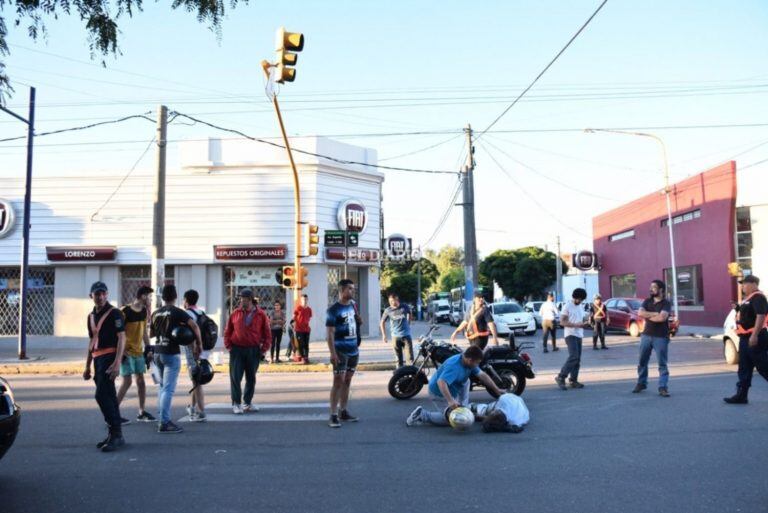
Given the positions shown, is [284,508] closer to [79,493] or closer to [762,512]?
[79,493]

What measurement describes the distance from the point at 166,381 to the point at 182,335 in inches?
23.4

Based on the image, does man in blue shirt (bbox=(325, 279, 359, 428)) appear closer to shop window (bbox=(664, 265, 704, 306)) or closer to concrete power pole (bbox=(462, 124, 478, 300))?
concrete power pole (bbox=(462, 124, 478, 300))

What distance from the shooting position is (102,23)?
7105mm

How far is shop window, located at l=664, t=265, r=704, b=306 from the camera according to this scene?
31031 mm

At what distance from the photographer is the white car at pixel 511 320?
2567 centimetres

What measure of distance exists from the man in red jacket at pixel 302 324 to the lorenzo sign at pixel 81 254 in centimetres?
1065

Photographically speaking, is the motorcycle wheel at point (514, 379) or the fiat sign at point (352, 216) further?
the fiat sign at point (352, 216)

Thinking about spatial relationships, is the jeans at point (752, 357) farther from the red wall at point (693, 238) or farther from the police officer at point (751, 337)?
the red wall at point (693, 238)

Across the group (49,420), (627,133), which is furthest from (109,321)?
(627,133)

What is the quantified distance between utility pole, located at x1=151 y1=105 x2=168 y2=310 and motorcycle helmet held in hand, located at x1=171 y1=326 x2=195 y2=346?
29.5ft

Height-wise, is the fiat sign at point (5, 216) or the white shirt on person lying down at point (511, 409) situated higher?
the fiat sign at point (5, 216)

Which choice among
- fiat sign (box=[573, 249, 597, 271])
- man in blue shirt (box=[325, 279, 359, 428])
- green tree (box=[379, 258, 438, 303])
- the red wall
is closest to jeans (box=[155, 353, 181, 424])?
man in blue shirt (box=[325, 279, 359, 428])

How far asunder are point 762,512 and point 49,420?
27.5 feet

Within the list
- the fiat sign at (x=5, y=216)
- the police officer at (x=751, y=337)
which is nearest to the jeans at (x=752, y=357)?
the police officer at (x=751, y=337)
